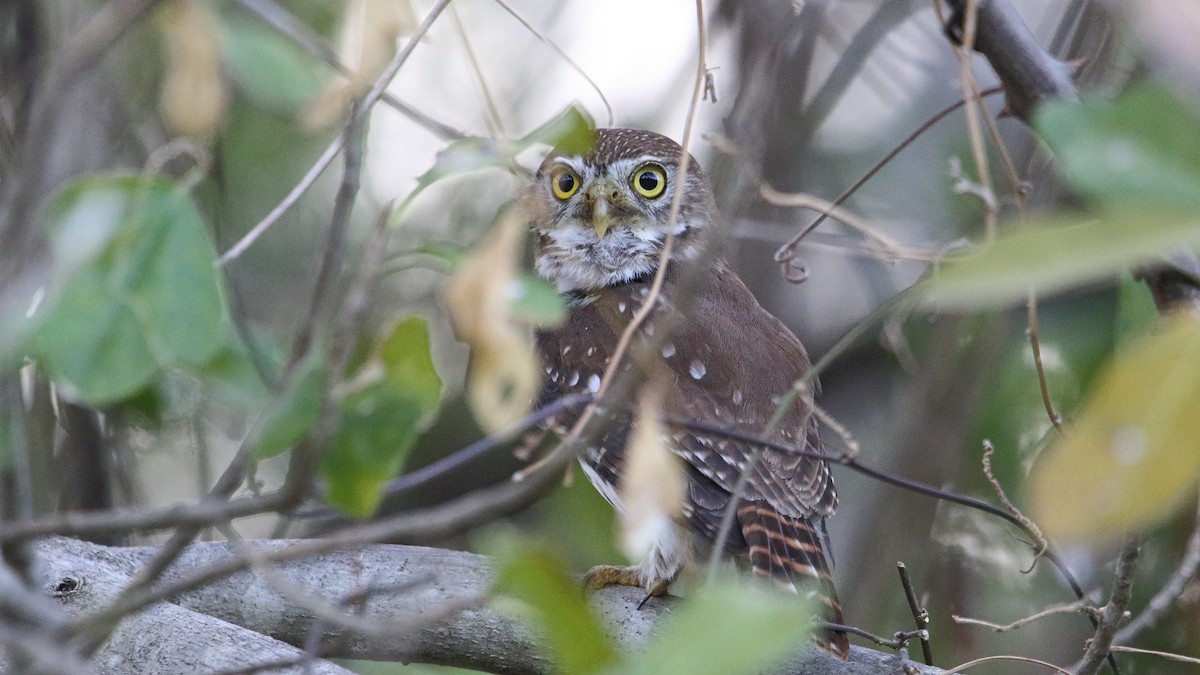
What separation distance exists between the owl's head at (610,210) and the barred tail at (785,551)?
1.02 m

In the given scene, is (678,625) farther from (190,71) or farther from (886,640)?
(886,640)

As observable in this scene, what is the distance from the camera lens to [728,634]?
0.85m

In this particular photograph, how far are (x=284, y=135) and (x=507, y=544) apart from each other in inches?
162

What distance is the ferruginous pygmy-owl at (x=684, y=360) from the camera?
275 cm

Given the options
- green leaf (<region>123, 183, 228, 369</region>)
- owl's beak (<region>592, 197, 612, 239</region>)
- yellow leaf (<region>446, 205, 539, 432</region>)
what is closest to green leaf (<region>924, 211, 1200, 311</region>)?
yellow leaf (<region>446, 205, 539, 432</region>)

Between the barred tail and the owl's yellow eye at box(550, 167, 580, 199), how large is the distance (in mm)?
1283

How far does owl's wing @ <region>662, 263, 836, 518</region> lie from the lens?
283 cm

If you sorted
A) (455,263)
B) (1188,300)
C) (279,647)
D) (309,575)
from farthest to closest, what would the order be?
(309,575) < (279,647) < (1188,300) < (455,263)

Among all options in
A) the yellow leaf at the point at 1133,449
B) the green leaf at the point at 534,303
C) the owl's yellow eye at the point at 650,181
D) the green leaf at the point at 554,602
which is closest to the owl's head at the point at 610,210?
the owl's yellow eye at the point at 650,181

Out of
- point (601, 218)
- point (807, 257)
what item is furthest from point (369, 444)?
point (807, 257)

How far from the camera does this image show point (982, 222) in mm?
4469

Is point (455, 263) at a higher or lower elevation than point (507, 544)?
higher

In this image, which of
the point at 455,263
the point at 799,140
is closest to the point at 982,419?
the point at 799,140

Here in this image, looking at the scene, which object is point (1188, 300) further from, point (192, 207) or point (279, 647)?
point (279, 647)
